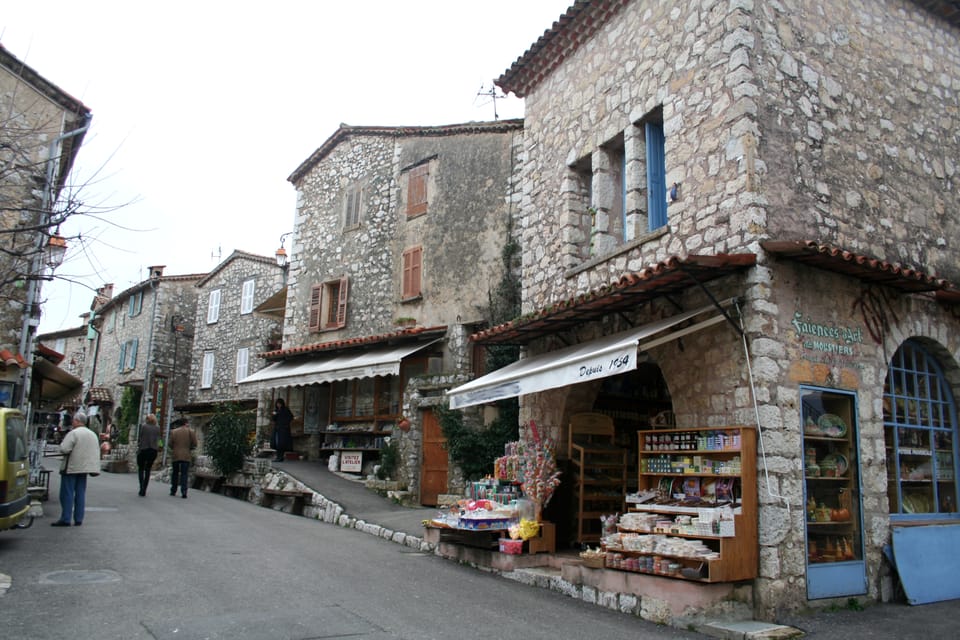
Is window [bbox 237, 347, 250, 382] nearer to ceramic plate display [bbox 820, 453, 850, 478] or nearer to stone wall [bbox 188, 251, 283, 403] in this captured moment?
stone wall [bbox 188, 251, 283, 403]

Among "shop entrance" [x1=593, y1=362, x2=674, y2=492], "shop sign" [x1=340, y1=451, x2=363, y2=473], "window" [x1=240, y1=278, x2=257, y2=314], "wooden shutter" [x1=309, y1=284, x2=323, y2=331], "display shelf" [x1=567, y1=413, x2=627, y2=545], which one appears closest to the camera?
"display shelf" [x1=567, y1=413, x2=627, y2=545]

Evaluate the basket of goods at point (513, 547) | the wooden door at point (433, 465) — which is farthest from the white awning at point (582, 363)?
the wooden door at point (433, 465)

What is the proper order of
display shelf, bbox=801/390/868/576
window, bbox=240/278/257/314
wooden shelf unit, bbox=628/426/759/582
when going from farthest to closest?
window, bbox=240/278/257/314, display shelf, bbox=801/390/868/576, wooden shelf unit, bbox=628/426/759/582

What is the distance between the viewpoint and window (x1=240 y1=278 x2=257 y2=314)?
957 inches

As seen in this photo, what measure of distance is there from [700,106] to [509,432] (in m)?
6.96

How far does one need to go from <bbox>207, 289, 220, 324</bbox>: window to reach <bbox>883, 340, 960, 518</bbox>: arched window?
22.5 m

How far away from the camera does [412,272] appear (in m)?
16.7

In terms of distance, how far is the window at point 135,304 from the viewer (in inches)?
1139

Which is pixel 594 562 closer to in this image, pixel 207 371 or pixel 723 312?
pixel 723 312

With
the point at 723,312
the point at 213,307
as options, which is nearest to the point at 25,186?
the point at 723,312

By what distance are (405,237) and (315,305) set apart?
3593 mm

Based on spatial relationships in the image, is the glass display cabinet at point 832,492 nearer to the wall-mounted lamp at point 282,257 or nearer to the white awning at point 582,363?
the white awning at point 582,363

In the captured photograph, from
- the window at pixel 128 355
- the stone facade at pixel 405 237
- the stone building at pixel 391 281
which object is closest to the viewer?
the stone building at pixel 391 281

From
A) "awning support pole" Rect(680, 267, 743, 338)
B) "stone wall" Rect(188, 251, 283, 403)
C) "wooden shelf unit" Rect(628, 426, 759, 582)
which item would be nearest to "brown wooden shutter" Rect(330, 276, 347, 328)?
"stone wall" Rect(188, 251, 283, 403)
